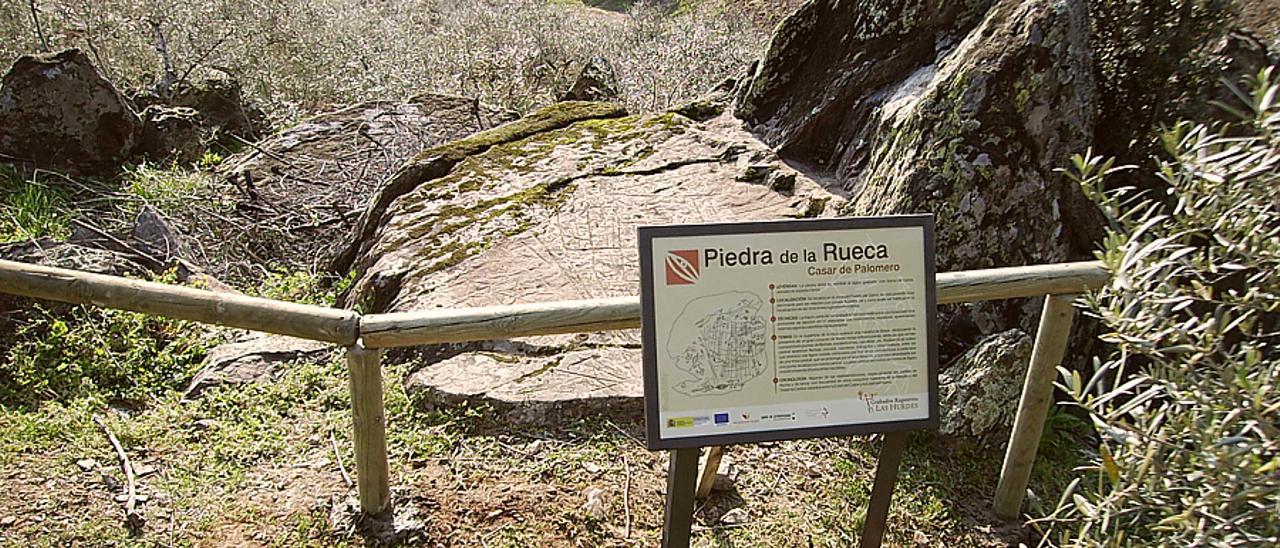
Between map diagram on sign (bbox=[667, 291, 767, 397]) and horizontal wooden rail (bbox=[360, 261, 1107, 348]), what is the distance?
581 mm

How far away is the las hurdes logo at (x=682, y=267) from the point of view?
2.56 meters

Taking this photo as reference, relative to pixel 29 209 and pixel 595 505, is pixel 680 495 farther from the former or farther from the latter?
pixel 29 209

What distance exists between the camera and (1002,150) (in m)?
4.21

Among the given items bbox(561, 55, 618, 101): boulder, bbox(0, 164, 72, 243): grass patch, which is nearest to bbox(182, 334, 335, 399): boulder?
bbox(0, 164, 72, 243): grass patch

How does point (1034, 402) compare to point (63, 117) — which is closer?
point (1034, 402)

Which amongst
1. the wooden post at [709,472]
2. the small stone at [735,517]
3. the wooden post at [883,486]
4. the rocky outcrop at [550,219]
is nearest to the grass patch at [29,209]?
the rocky outcrop at [550,219]

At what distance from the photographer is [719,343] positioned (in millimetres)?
2574

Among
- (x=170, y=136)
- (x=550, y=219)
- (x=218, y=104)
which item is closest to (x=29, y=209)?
(x=170, y=136)

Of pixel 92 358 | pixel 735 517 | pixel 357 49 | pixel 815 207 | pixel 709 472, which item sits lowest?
pixel 735 517

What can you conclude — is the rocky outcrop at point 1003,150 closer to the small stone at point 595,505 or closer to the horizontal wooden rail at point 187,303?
the small stone at point 595,505

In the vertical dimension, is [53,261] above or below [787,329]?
below

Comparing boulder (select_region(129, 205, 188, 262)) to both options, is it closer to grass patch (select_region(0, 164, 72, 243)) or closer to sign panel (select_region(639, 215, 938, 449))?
grass patch (select_region(0, 164, 72, 243))

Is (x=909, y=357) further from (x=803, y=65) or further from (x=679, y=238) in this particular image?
Result: (x=803, y=65)

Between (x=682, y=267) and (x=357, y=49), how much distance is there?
1105 cm
